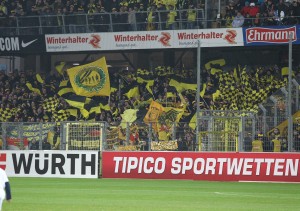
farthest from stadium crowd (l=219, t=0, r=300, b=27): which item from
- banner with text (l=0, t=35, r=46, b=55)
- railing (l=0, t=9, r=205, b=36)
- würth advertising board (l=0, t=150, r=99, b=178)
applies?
würth advertising board (l=0, t=150, r=99, b=178)

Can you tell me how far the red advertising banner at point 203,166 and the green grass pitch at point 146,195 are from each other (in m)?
0.60

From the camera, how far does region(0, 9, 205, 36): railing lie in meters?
42.2

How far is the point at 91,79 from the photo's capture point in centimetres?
4359

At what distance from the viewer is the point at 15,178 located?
30.6m

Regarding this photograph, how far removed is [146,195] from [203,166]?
21.3 ft

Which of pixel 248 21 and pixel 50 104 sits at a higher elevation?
pixel 248 21

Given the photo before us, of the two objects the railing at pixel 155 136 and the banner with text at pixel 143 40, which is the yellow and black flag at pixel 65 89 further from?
the railing at pixel 155 136

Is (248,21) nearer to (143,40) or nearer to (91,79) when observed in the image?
(143,40)

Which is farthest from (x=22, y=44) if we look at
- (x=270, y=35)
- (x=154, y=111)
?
(x=270, y=35)

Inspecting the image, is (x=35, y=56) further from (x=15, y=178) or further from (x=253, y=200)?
(x=253, y=200)

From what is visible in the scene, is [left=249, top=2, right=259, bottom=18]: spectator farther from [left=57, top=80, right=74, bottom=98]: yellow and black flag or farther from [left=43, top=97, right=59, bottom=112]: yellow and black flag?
[left=43, top=97, right=59, bottom=112]: yellow and black flag

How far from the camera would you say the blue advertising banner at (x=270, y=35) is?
39938 mm

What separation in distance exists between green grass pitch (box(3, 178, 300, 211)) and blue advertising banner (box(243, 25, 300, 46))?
512 inches

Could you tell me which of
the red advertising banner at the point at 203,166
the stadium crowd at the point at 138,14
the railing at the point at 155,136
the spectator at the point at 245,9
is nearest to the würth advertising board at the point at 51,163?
the red advertising banner at the point at 203,166
